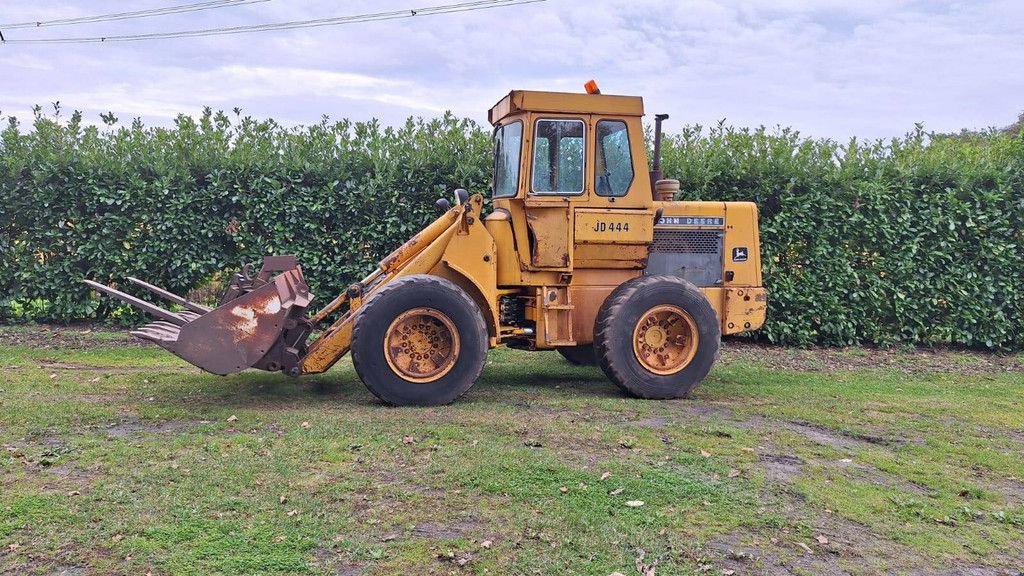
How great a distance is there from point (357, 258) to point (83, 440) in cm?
544

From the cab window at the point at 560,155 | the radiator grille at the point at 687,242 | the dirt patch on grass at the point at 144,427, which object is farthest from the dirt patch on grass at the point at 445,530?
the radiator grille at the point at 687,242

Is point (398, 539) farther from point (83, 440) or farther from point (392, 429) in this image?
point (83, 440)

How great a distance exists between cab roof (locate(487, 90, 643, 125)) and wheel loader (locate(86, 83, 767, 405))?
1cm

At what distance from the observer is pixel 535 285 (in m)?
7.70

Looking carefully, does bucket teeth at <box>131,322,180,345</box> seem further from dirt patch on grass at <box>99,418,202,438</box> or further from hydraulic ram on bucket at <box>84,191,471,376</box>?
dirt patch on grass at <box>99,418,202,438</box>

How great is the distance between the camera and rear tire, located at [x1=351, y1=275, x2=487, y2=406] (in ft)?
22.6

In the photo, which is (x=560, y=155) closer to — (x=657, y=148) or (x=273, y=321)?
(x=657, y=148)

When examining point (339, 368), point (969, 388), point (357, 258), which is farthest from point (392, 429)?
point (969, 388)

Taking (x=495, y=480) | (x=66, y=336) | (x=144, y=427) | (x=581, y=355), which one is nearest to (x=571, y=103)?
(x=581, y=355)

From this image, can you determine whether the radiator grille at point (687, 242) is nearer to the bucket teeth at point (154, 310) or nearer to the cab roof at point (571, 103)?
the cab roof at point (571, 103)

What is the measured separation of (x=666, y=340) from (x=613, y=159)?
1735 millimetres

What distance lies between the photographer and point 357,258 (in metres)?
10.9

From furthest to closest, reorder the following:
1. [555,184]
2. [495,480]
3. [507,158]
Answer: [507,158] → [555,184] → [495,480]

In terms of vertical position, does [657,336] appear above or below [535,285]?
below
